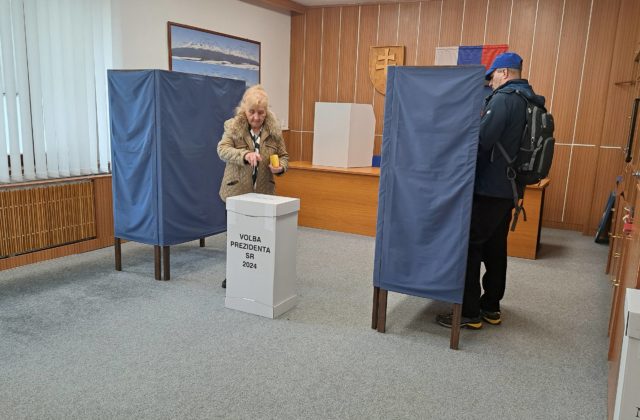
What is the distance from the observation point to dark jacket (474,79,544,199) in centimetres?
276

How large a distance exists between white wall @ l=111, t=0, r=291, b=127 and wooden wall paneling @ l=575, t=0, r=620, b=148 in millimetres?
3963

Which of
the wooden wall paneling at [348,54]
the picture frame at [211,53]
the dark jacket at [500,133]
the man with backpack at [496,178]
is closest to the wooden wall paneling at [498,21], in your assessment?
the wooden wall paneling at [348,54]

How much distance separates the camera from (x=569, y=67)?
5.82 m

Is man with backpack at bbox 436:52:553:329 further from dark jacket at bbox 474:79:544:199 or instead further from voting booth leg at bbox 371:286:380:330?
voting booth leg at bbox 371:286:380:330

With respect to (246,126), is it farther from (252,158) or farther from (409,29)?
(409,29)

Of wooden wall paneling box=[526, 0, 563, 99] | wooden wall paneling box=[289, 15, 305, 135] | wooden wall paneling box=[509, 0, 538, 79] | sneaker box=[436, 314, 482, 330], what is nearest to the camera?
sneaker box=[436, 314, 482, 330]

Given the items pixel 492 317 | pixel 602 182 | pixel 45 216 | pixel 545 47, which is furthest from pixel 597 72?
pixel 45 216

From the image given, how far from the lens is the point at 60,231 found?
4238mm

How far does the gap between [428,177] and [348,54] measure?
4768 mm

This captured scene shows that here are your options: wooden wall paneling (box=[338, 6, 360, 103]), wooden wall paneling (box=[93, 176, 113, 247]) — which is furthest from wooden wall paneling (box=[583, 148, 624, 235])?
wooden wall paneling (box=[93, 176, 113, 247])

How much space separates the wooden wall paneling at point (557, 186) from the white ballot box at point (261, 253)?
4094 millimetres

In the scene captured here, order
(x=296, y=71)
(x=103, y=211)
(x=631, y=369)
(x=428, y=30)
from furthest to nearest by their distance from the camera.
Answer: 1. (x=296, y=71)
2. (x=428, y=30)
3. (x=103, y=211)
4. (x=631, y=369)

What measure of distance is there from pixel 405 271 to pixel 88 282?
2.40 m

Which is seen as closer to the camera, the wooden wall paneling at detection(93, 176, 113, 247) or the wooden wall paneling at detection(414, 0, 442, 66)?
the wooden wall paneling at detection(93, 176, 113, 247)
